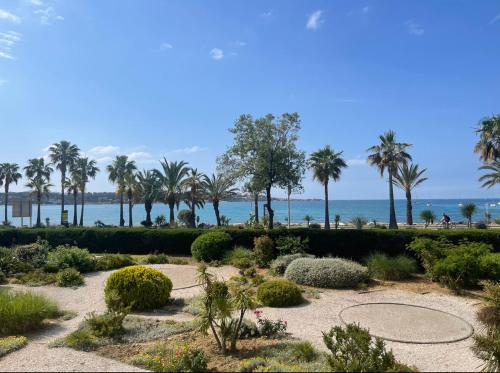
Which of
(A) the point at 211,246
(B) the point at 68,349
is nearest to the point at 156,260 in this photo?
(A) the point at 211,246

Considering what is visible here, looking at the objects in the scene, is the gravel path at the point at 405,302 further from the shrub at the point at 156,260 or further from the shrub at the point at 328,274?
the shrub at the point at 156,260

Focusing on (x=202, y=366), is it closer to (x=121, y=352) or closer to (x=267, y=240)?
(x=121, y=352)

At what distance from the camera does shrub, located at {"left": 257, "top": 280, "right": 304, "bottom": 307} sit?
1004 centimetres

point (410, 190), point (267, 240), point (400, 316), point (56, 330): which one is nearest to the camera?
point (56, 330)

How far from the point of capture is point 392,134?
124ft

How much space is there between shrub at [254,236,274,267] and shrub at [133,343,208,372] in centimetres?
1016

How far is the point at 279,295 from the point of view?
10094 millimetres

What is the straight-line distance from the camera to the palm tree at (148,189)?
146ft

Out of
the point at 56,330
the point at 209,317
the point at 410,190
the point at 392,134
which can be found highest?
the point at 392,134

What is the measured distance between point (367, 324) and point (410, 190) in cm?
3717

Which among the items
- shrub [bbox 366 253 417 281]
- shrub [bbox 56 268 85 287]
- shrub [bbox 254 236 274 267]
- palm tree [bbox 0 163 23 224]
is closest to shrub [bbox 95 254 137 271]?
shrub [bbox 56 268 85 287]

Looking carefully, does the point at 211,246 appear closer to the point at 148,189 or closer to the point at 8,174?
the point at 148,189

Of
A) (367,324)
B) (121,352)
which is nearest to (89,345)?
(121,352)

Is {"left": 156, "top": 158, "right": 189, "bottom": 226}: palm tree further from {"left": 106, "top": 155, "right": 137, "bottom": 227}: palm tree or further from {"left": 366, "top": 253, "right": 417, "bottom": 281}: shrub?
{"left": 366, "top": 253, "right": 417, "bottom": 281}: shrub
